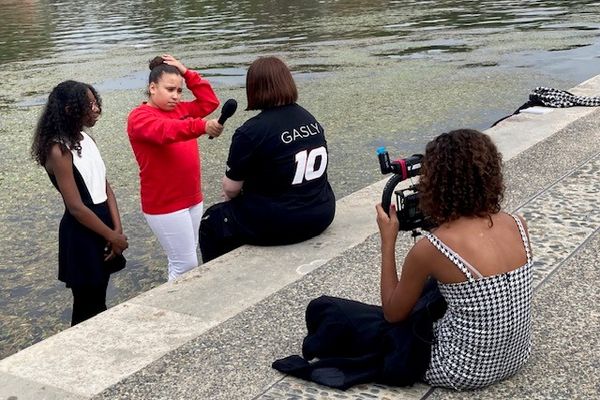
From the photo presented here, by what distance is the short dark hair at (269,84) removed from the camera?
14.9 feet

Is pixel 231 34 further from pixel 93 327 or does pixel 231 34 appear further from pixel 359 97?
pixel 93 327

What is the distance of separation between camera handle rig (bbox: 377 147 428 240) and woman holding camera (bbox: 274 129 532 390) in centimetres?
8

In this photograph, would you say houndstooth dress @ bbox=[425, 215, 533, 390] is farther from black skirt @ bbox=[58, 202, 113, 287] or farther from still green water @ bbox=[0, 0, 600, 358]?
still green water @ bbox=[0, 0, 600, 358]

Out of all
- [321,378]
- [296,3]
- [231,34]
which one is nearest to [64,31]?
[231,34]

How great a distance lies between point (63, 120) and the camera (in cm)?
418

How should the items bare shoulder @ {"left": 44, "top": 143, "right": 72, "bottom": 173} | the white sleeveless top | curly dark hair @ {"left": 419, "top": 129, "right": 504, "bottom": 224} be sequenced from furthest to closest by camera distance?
the white sleeveless top < bare shoulder @ {"left": 44, "top": 143, "right": 72, "bottom": 173} < curly dark hair @ {"left": 419, "top": 129, "right": 504, "bottom": 224}

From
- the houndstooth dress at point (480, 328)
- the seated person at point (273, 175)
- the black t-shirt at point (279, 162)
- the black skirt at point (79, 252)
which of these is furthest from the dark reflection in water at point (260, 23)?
the houndstooth dress at point (480, 328)

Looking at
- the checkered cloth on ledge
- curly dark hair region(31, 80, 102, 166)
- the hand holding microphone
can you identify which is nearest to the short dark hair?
the hand holding microphone

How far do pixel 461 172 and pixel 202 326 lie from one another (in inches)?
68.0

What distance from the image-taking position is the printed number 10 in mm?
Answer: 4766

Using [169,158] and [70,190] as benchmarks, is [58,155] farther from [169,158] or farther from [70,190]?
[169,158]

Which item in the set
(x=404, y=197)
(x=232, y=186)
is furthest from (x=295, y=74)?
(x=404, y=197)

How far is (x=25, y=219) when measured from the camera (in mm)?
7246

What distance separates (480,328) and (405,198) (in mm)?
607
